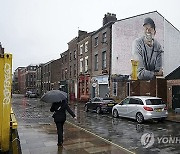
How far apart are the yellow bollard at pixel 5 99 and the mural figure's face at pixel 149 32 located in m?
25.1

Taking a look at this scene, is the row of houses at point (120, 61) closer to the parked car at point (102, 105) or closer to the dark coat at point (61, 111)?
the parked car at point (102, 105)

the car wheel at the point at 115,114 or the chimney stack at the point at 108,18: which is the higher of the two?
the chimney stack at the point at 108,18

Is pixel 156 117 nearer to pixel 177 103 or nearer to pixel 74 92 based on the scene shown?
pixel 177 103

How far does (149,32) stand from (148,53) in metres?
2.49

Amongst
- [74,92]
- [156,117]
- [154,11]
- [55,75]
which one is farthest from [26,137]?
[55,75]

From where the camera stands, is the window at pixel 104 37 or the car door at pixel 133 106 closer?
the car door at pixel 133 106

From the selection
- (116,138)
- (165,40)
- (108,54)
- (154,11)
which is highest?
(154,11)

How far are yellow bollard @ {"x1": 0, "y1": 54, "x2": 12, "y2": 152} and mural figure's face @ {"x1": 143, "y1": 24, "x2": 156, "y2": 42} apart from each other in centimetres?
2510

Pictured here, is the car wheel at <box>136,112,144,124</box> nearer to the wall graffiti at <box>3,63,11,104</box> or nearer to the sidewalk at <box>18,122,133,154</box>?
the sidewalk at <box>18,122,133,154</box>

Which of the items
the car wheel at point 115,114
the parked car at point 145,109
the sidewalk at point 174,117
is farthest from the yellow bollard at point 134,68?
the parked car at point 145,109

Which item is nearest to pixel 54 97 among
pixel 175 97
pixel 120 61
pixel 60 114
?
pixel 60 114

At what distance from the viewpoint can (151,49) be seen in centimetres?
3017

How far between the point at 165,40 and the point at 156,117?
17970 mm

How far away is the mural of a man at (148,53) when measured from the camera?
29422mm
